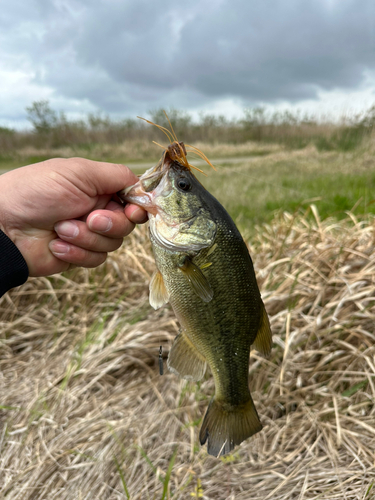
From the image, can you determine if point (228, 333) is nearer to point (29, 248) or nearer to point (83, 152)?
point (29, 248)

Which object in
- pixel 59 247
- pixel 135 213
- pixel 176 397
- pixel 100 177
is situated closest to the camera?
pixel 135 213

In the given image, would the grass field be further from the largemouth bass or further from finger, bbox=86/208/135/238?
finger, bbox=86/208/135/238

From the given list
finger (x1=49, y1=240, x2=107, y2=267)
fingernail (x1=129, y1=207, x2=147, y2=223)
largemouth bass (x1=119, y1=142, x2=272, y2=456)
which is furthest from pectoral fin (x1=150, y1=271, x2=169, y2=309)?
finger (x1=49, y1=240, x2=107, y2=267)

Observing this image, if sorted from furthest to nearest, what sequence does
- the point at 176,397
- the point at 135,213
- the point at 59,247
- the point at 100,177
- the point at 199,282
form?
the point at 176,397 → the point at 59,247 → the point at 100,177 → the point at 135,213 → the point at 199,282

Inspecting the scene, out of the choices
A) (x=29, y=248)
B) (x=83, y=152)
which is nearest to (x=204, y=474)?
(x=29, y=248)

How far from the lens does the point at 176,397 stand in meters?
2.46

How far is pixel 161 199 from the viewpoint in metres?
1.38

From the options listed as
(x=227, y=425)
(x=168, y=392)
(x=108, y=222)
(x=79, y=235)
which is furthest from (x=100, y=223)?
(x=168, y=392)

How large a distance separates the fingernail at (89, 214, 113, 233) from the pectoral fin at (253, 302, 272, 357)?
89cm

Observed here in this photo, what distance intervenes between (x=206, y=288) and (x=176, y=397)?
154 cm

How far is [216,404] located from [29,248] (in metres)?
1.35

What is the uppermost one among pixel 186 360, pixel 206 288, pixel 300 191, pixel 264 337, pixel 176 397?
pixel 206 288

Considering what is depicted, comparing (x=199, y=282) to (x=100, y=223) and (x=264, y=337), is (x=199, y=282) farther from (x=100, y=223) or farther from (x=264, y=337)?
(x=100, y=223)

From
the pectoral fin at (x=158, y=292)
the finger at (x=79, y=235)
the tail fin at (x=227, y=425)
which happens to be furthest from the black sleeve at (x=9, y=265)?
the tail fin at (x=227, y=425)
